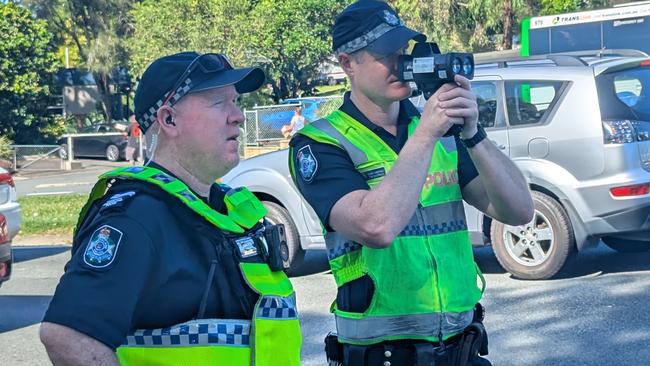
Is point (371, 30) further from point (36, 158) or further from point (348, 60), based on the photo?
point (36, 158)

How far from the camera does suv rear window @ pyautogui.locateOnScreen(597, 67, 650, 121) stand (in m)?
8.07

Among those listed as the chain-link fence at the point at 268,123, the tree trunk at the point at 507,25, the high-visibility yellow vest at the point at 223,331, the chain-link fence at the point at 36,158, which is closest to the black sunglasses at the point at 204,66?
the high-visibility yellow vest at the point at 223,331

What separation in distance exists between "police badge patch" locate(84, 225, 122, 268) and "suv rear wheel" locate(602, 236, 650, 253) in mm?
7529

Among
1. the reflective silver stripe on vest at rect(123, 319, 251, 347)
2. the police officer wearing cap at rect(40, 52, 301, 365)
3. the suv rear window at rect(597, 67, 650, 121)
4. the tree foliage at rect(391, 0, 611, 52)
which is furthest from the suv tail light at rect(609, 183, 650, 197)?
the tree foliage at rect(391, 0, 611, 52)

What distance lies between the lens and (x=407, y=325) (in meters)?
3.04

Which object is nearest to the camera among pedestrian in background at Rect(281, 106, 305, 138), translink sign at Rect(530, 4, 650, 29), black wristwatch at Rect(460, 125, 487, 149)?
black wristwatch at Rect(460, 125, 487, 149)

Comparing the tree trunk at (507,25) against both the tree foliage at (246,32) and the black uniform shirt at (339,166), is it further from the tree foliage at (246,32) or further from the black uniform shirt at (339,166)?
the black uniform shirt at (339,166)

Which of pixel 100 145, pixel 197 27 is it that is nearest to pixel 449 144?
pixel 100 145

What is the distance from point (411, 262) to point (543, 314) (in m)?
4.58

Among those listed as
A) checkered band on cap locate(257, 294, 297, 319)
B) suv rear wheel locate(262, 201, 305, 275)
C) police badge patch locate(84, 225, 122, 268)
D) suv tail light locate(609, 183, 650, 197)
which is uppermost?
police badge patch locate(84, 225, 122, 268)

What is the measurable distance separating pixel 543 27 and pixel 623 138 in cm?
1387

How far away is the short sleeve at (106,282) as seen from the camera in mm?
2072

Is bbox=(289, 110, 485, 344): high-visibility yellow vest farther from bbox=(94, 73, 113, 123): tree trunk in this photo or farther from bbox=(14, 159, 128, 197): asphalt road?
bbox=(94, 73, 113, 123): tree trunk

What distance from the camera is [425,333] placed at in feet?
9.98
